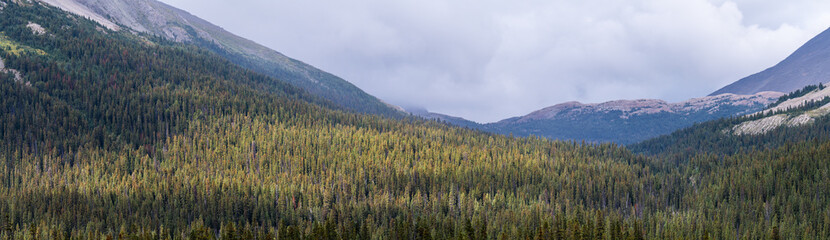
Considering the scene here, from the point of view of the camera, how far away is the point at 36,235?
4134 inches

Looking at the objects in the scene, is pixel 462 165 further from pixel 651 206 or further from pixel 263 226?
pixel 263 226

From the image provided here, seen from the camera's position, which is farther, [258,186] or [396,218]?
[258,186]

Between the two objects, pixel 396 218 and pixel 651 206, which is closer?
pixel 396 218

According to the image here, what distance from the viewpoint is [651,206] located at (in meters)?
166

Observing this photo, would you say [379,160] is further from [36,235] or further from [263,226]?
[36,235]

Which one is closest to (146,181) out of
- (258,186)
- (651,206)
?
(258,186)

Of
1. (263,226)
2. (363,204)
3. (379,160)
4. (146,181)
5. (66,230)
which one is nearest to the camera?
(66,230)

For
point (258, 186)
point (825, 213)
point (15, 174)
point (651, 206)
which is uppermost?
point (825, 213)

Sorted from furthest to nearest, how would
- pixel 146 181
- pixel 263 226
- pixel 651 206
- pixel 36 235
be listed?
pixel 651 206, pixel 146 181, pixel 263 226, pixel 36 235

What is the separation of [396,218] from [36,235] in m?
79.0

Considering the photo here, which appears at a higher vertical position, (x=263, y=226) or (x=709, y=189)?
(x=709, y=189)

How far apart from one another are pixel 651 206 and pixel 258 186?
12647cm

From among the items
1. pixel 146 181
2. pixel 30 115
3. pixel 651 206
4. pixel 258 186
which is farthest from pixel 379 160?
pixel 30 115

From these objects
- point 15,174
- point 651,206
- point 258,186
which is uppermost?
point 651,206
